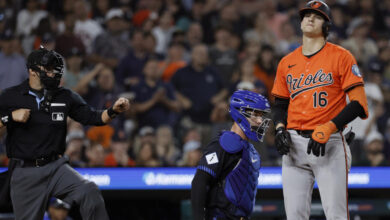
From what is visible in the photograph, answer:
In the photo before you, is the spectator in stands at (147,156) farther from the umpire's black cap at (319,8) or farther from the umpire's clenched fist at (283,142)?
the umpire's black cap at (319,8)

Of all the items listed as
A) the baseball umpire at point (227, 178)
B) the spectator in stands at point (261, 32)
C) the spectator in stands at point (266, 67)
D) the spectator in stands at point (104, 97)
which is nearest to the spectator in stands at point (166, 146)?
the spectator in stands at point (104, 97)

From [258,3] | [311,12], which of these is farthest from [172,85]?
[311,12]

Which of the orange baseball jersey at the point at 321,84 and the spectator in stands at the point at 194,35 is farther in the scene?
the spectator in stands at the point at 194,35

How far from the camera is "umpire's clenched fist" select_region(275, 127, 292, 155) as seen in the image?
4223 mm

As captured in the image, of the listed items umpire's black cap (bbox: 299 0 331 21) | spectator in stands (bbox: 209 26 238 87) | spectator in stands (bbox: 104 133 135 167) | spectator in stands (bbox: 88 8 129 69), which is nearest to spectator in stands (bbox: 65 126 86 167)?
spectator in stands (bbox: 104 133 135 167)

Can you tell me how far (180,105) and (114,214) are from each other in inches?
70.1

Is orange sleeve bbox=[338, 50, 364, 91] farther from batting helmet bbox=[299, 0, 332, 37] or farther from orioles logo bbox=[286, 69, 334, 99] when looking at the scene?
batting helmet bbox=[299, 0, 332, 37]

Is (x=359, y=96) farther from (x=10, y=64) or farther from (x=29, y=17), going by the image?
(x=29, y=17)

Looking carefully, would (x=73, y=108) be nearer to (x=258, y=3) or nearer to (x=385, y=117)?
(x=385, y=117)

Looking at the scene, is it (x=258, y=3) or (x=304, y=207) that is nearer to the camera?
(x=304, y=207)

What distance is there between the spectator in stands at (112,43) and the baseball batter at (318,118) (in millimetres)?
5011

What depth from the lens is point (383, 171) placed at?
750 cm

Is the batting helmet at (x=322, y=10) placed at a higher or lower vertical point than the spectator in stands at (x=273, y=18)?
lower

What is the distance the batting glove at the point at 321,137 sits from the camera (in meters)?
3.99
